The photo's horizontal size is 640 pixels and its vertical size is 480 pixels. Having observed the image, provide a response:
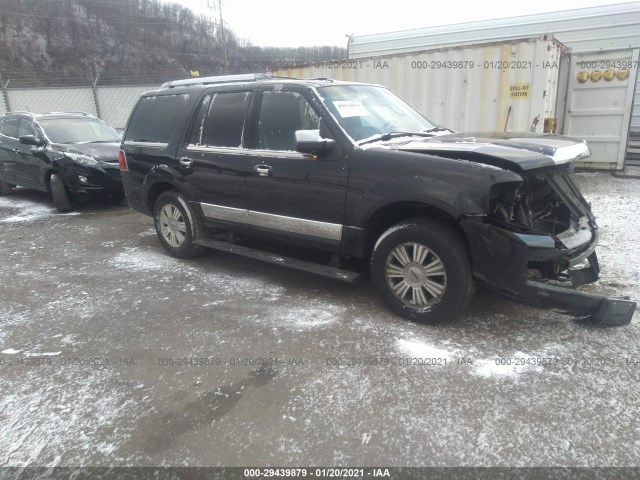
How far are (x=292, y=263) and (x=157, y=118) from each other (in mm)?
2496

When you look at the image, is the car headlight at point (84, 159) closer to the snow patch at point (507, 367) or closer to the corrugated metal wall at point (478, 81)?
the corrugated metal wall at point (478, 81)

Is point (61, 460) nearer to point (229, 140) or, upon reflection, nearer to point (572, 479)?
point (572, 479)

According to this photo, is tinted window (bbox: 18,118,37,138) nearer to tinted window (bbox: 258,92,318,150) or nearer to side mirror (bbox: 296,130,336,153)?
tinted window (bbox: 258,92,318,150)

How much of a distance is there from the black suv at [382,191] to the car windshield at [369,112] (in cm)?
2

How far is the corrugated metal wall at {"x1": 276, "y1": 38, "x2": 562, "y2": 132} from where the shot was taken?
23.8 feet

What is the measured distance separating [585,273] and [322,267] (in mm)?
2077

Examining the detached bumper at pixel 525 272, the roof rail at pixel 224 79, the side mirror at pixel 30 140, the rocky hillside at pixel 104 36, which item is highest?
the rocky hillside at pixel 104 36

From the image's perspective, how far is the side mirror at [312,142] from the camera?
350cm

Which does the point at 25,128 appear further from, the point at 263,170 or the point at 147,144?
the point at 263,170

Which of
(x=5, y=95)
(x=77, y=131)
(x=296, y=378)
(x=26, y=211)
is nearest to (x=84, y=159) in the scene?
(x=77, y=131)

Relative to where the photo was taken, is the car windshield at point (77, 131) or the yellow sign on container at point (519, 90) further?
the car windshield at point (77, 131)

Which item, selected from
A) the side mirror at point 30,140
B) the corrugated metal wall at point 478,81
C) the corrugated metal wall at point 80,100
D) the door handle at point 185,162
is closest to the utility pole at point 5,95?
the corrugated metal wall at point 80,100

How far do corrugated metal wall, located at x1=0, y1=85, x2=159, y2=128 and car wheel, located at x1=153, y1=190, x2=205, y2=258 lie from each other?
12.9 m

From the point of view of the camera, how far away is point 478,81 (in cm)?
781
